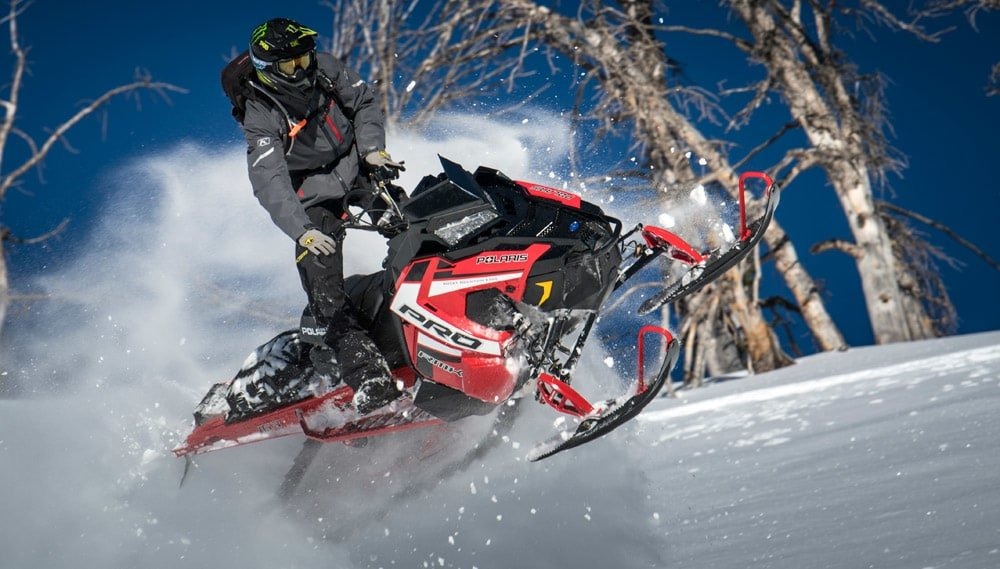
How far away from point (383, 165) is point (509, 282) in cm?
98

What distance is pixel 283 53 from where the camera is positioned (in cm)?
340

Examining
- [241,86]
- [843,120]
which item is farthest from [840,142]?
[241,86]

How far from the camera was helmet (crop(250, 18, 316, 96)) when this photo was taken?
11.2ft

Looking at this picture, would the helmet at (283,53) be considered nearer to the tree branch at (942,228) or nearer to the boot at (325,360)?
the boot at (325,360)

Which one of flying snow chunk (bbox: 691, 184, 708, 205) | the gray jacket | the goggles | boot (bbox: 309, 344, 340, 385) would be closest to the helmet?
the goggles

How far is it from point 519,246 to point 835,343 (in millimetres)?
9084

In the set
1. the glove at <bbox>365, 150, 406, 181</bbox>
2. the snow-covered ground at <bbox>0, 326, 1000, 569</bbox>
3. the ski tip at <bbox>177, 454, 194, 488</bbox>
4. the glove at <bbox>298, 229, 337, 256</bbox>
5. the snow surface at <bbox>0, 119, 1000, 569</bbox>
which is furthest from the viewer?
the ski tip at <bbox>177, 454, 194, 488</bbox>

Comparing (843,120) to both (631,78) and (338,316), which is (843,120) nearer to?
(631,78)

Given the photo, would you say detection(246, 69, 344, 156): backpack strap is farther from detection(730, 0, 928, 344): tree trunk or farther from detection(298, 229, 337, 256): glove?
detection(730, 0, 928, 344): tree trunk

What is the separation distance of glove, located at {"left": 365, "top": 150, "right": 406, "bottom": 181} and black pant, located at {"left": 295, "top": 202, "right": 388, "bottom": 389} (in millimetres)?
366

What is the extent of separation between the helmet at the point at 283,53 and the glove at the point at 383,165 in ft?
1.43

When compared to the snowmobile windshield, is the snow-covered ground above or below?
below

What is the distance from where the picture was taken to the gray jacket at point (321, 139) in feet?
11.5

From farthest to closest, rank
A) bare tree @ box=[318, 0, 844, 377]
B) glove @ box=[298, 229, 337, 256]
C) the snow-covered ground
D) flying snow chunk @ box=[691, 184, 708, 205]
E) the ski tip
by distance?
bare tree @ box=[318, 0, 844, 377], the ski tip, flying snow chunk @ box=[691, 184, 708, 205], glove @ box=[298, 229, 337, 256], the snow-covered ground
